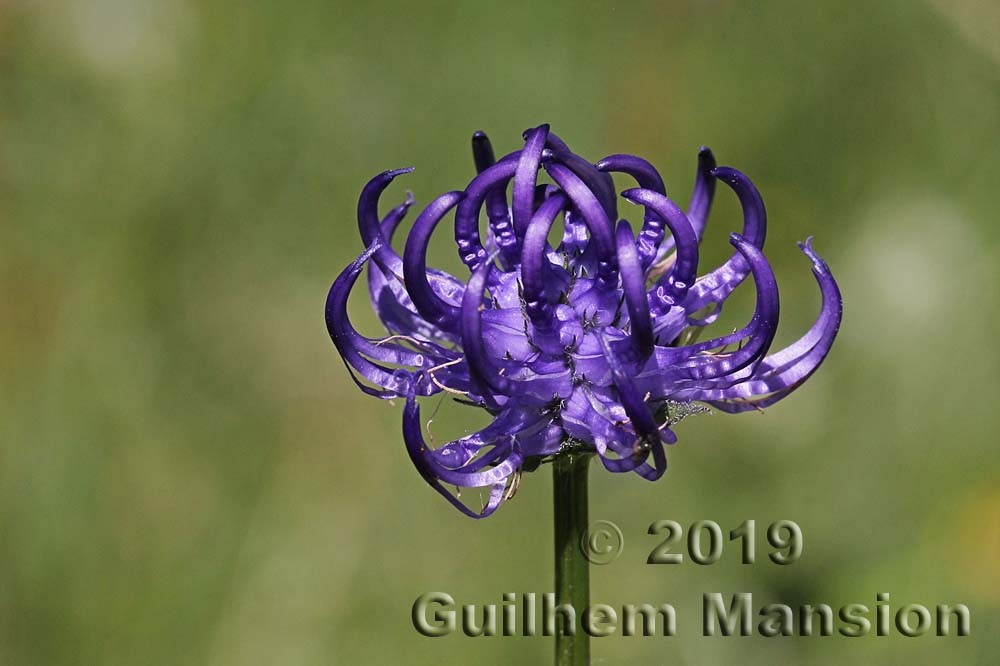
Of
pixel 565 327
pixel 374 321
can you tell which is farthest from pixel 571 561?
pixel 374 321

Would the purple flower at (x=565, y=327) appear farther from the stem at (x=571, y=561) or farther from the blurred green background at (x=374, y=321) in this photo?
the blurred green background at (x=374, y=321)

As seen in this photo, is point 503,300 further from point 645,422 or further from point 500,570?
point 500,570

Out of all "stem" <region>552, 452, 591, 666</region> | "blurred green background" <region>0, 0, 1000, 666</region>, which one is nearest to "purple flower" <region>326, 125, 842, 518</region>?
"stem" <region>552, 452, 591, 666</region>

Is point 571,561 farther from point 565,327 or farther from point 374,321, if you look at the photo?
point 374,321

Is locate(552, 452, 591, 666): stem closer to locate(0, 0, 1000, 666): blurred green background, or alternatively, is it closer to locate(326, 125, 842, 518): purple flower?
locate(326, 125, 842, 518): purple flower

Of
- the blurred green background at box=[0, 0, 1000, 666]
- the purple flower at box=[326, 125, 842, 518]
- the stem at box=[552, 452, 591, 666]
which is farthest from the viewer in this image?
the blurred green background at box=[0, 0, 1000, 666]

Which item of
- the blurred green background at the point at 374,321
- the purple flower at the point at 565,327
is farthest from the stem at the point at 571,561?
the blurred green background at the point at 374,321

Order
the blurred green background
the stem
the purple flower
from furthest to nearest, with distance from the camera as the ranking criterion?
the blurred green background < the stem < the purple flower

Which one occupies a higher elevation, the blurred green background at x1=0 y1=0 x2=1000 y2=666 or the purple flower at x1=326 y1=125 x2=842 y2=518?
the blurred green background at x1=0 y1=0 x2=1000 y2=666
